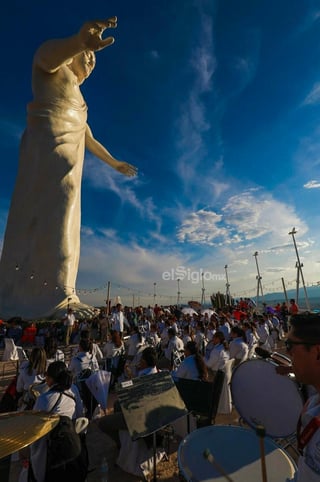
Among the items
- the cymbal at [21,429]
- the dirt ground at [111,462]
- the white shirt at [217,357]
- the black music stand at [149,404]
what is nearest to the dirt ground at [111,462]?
the dirt ground at [111,462]

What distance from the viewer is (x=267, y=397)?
3.02 m

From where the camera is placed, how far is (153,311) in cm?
2119

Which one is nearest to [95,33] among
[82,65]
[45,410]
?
[82,65]

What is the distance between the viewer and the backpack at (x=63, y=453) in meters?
2.37

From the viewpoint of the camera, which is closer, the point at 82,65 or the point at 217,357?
the point at 217,357

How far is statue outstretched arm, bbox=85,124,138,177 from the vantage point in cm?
2104

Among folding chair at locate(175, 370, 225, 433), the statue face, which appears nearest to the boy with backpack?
folding chair at locate(175, 370, 225, 433)

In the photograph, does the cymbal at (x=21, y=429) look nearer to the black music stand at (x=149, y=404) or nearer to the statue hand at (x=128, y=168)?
the black music stand at (x=149, y=404)

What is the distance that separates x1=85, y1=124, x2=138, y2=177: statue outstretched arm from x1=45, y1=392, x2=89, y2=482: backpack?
21.3 meters

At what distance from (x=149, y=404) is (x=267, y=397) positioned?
4.74ft

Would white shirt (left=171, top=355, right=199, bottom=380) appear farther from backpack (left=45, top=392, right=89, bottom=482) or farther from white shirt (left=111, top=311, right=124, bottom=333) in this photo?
white shirt (left=111, top=311, right=124, bottom=333)

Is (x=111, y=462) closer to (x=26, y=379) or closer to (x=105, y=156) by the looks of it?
(x=26, y=379)

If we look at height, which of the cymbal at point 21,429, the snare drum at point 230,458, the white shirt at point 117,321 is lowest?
the snare drum at point 230,458

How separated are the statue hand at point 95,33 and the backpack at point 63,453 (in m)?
18.2
